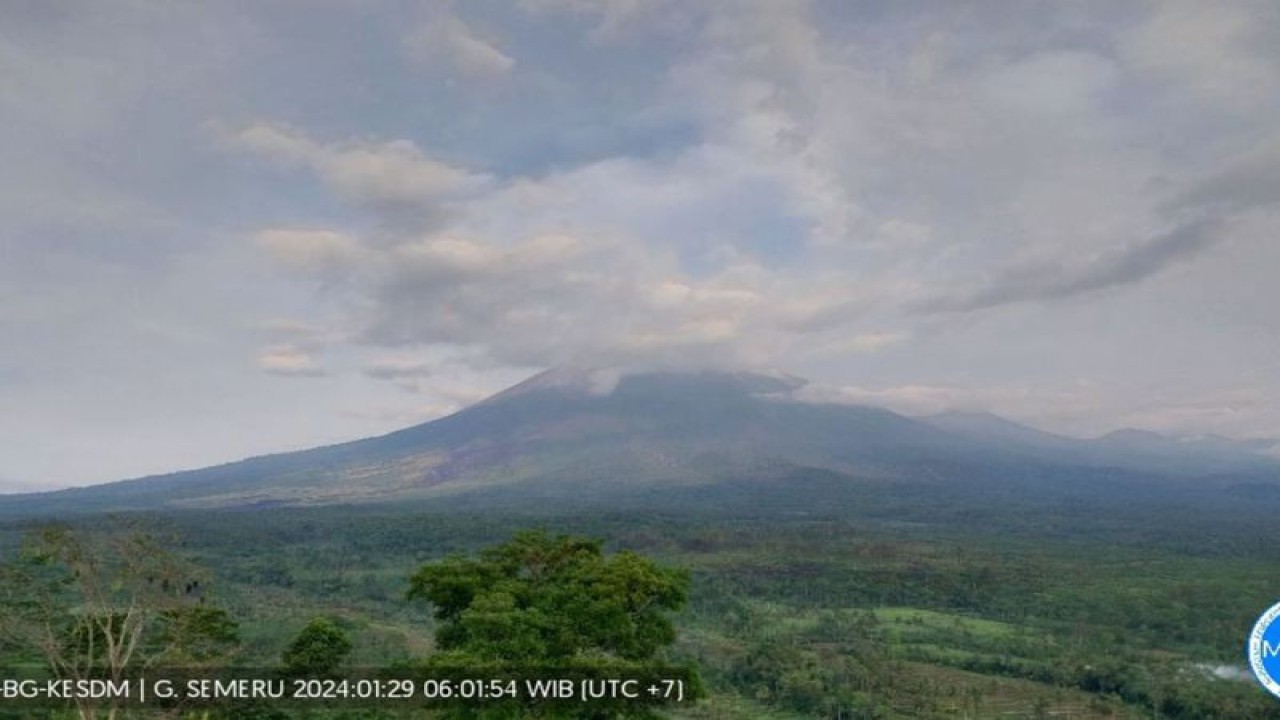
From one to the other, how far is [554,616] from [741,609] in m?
46.1

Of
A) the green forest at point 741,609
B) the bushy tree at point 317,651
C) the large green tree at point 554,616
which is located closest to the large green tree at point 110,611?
the green forest at point 741,609

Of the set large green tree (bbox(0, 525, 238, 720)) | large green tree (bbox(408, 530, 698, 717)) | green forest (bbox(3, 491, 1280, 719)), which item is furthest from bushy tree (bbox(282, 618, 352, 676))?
large green tree (bbox(408, 530, 698, 717))

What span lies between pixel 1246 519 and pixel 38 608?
18644 cm

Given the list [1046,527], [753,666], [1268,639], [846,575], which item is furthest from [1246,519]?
[1268,639]

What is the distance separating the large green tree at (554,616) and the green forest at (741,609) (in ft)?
0.18

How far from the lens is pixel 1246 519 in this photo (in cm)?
15125

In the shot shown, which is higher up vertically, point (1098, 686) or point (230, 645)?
point (230, 645)

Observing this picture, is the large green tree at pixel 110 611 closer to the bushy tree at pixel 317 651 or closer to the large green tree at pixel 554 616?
the bushy tree at pixel 317 651

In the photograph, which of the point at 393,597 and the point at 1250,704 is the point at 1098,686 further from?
the point at 393,597

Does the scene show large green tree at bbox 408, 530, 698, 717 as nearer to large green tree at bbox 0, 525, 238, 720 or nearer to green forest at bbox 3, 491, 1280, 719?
green forest at bbox 3, 491, 1280, 719

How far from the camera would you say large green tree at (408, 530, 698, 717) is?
567 inches

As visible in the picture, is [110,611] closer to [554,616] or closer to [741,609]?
[554,616]

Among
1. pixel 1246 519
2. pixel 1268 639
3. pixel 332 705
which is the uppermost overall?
pixel 1268 639

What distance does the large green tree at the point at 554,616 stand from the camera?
14.4m
